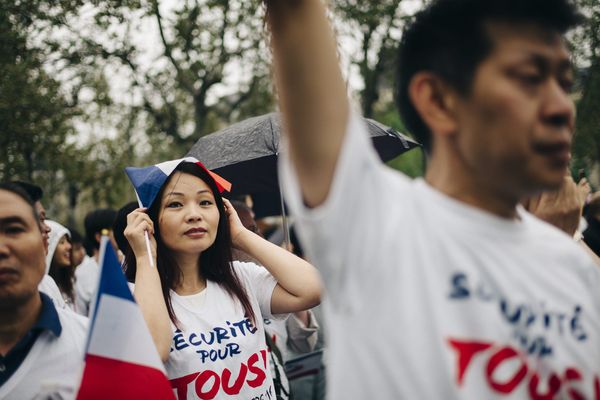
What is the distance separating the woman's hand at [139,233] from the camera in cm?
285

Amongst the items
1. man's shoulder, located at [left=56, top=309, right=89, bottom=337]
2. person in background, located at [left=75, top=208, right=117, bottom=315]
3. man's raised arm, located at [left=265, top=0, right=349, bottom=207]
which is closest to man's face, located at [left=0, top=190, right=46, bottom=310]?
man's shoulder, located at [left=56, top=309, right=89, bottom=337]

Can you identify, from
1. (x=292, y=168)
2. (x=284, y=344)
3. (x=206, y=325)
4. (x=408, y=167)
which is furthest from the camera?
(x=408, y=167)

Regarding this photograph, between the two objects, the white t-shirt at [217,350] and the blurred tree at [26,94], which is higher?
the blurred tree at [26,94]

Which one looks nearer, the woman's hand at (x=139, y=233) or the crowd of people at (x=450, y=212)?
the crowd of people at (x=450, y=212)

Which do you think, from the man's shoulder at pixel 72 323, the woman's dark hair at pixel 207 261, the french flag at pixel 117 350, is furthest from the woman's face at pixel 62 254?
the french flag at pixel 117 350

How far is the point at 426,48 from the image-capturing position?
4.68ft

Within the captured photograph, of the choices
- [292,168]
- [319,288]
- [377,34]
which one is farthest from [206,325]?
[377,34]

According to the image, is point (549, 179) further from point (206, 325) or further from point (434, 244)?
point (206, 325)

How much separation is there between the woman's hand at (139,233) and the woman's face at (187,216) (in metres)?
0.10

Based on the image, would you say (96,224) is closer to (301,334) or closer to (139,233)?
(301,334)

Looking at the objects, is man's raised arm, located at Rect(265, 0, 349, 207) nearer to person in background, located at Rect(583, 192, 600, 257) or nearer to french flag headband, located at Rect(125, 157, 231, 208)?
french flag headband, located at Rect(125, 157, 231, 208)

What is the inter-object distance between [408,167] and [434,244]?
2927 cm

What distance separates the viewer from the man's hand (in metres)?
2.27

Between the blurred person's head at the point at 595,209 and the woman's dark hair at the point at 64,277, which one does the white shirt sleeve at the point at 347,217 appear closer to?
the blurred person's head at the point at 595,209
